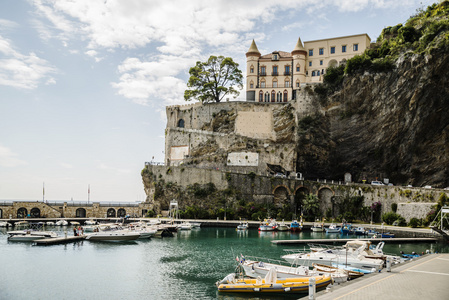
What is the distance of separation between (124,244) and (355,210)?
3402 centimetres

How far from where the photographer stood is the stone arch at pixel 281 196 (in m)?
62.1

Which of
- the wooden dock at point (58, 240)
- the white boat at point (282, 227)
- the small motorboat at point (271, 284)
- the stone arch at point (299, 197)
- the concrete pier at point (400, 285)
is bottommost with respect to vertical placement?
the wooden dock at point (58, 240)

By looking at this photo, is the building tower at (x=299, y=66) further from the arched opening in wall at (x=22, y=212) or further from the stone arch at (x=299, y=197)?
the arched opening in wall at (x=22, y=212)

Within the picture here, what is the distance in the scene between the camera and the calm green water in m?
22.7

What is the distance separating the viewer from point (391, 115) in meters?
55.5

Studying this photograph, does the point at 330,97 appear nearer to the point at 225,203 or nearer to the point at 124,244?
the point at 225,203

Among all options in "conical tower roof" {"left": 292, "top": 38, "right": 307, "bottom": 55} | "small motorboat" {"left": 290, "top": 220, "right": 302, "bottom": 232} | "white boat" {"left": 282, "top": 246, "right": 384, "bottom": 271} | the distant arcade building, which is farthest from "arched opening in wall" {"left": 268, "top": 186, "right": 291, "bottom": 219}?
"white boat" {"left": 282, "top": 246, "right": 384, "bottom": 271}

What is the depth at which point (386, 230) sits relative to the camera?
152ft

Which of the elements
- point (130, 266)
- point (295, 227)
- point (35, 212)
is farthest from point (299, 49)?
point (35, 212)

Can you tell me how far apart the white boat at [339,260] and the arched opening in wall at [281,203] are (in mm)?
32207

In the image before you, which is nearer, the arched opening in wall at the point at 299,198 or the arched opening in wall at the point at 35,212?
the arched opening in wall at the point at 299,198

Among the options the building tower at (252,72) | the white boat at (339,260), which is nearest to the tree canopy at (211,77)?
the building tower at (252,72)

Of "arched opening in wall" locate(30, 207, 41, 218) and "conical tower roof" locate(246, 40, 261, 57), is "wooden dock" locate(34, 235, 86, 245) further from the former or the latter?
"conical tower roof" locate(246, 40, 261, 57)

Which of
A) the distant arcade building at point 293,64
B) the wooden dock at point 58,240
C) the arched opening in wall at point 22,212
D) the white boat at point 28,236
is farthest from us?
the distant arcade building at point 293,64
